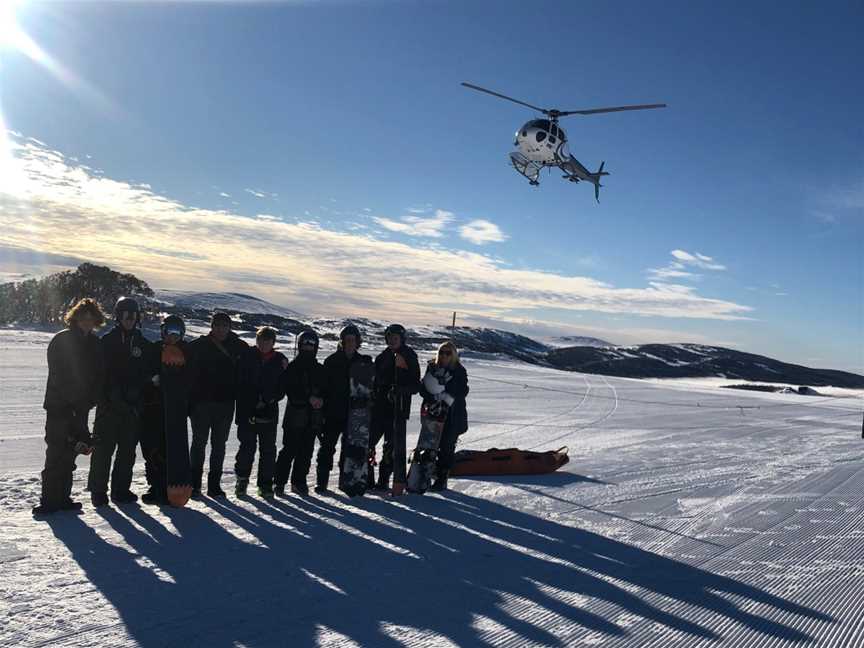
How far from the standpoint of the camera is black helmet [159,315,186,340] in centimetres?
593

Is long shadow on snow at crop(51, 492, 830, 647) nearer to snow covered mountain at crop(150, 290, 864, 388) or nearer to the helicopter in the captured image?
the helicopter

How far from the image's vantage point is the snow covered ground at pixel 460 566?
3475mm

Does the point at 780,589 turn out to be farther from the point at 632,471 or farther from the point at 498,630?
the point at 632,471

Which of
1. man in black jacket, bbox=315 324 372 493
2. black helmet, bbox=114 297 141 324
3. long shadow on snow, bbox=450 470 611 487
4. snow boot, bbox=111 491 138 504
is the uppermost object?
black helmet, bbox=114 297 141 324

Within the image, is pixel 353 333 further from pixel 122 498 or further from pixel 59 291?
pixel 59 291

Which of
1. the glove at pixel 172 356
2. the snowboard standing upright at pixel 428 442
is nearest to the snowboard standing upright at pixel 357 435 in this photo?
the snowboard standing upright at pixel 428 442

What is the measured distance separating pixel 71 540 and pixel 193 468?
5.43ft

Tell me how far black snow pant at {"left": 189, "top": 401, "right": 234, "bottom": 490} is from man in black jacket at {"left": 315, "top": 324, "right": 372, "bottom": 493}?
1017 millimetres

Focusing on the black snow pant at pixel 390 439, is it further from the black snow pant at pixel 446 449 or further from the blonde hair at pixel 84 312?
the blonde hair at pixel 84 312

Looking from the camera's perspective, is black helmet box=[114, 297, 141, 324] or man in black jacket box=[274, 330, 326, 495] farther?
man in black jacket box=[274, 330, 326, 495]

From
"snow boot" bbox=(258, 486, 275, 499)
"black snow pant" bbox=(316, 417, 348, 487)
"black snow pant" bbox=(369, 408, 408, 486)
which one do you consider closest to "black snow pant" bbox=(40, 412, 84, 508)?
"snow boot" bbox=(258, 486, 275, 499)

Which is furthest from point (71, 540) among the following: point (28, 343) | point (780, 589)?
point (28, 343)

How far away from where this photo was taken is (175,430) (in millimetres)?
5879

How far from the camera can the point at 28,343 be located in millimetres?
29203
